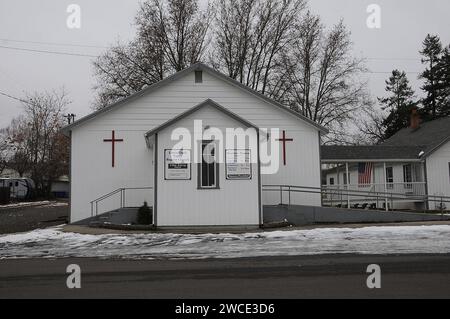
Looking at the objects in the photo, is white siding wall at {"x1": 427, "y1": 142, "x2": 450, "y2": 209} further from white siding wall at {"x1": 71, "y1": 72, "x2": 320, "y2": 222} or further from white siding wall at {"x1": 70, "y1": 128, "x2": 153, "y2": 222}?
white siding wall at {"x1": 70, "y1": 128, "x2": 153, "y2": 222}

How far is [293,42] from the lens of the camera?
134ft

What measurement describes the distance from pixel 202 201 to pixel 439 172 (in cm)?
1627

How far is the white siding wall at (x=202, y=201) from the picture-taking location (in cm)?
1700

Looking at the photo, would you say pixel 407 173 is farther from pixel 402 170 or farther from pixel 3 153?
pixel 3 153

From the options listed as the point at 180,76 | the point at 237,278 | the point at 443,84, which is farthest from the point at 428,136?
the point at 443,84

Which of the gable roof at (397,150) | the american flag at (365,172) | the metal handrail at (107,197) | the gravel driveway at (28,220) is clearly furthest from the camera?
the american flag at (365,172)

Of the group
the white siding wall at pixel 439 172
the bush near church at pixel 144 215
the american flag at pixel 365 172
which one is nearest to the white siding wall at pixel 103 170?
the bush near church at pixel 144 215

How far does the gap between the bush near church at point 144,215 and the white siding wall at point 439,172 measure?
1630 centimetres

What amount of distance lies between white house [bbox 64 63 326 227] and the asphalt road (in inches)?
256

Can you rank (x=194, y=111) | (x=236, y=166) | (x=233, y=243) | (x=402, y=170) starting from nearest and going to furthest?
(x=233, y=243) < (x=236, y=166) < (x=194, y=111) < (x=402, y=170)

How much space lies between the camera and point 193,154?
17109 millimetres

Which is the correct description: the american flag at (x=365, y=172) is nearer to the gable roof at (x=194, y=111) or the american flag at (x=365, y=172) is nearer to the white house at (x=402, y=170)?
the white house at (x=402, y=170)
